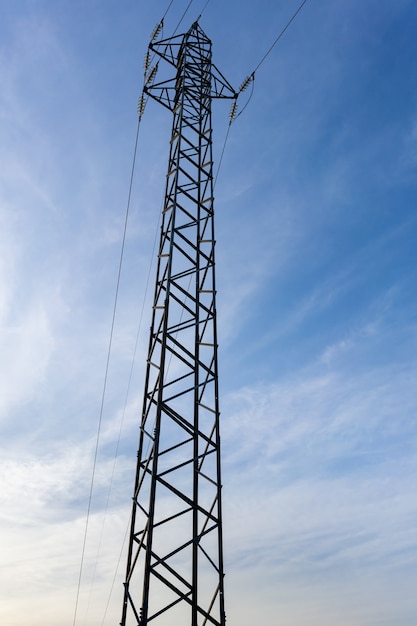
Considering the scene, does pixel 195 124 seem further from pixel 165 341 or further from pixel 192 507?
pixel 192 507

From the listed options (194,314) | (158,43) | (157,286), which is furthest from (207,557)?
(158,43)

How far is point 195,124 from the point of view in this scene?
2028cm

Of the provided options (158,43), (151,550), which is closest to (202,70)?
(158,43)

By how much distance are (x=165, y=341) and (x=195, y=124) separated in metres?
10.6

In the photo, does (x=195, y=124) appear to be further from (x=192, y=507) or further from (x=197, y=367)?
(x=192, y=507)

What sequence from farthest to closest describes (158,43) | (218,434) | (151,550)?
(158,43)
(218,434)
(151,550)

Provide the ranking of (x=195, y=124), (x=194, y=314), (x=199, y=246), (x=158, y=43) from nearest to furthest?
(x=194, y=314) → (x=199, y=246) → (x=195, y=124) → (x=158, y=43)

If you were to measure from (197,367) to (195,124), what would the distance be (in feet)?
36.2

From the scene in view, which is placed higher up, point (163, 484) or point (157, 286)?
point (157, 286)

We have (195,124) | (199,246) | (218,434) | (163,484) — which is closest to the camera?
(163,484)

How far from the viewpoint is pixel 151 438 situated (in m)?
13.2

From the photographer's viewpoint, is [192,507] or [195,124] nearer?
[192,507]

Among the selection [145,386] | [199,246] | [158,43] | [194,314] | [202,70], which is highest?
[158,43]

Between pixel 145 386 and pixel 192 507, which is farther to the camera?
pixel 145 386
